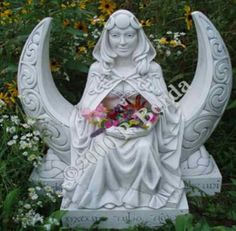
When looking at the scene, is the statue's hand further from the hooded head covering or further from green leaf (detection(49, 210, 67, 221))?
green leaf (detection(49, 210, 67, 221))

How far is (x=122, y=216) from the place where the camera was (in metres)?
3.74

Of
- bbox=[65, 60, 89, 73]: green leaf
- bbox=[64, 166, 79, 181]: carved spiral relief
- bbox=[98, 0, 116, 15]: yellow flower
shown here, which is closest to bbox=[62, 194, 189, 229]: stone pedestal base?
bbox=[64, 166, 79, 181]: carved spiral relief

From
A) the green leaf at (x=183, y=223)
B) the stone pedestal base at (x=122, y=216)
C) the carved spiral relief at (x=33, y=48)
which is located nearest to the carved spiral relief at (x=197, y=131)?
the stone pedestal base at (x=122, y=216)

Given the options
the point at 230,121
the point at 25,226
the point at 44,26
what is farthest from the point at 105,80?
the point at 230,121

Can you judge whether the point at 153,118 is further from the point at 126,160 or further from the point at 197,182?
the point at 197,182

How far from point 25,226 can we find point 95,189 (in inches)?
20.9

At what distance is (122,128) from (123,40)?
607 mm

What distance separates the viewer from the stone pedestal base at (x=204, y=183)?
4.12 m

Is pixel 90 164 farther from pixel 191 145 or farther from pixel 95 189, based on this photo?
pixel 191 145

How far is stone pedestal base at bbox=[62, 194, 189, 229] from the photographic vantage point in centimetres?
372

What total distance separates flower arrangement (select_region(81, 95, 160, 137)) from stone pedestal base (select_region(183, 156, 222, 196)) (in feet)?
2.24

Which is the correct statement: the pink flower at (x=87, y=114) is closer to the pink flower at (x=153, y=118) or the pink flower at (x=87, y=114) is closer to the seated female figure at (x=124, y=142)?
the seated female figure at (x=124, y=142)

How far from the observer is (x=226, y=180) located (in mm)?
4418

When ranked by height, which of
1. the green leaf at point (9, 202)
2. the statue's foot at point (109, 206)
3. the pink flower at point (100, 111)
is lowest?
the statue's foot at point (109, 206)
